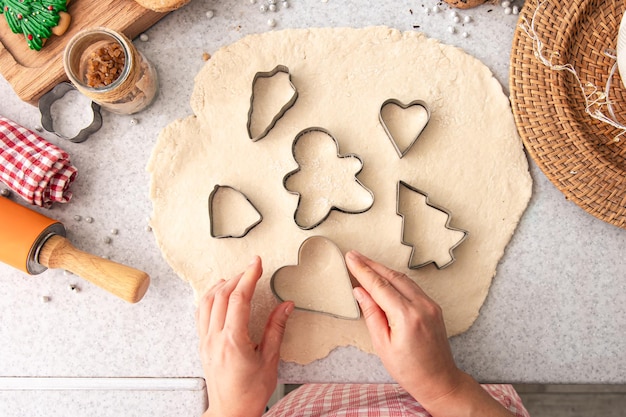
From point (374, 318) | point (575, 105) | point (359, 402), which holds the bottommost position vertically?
point (359, 402)

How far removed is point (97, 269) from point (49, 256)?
0.08 m

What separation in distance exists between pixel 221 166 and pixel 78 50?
28 cm

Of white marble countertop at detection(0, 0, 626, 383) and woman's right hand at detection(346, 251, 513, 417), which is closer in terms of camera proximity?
woman's right hand at detection(346, 251, 513, 417)

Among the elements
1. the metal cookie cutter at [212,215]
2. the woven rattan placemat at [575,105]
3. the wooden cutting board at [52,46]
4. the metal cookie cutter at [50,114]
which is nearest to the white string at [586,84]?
the woven rattan placemat at [575,105]

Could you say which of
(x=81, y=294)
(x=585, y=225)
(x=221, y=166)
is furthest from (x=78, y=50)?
(x=585, y=225)

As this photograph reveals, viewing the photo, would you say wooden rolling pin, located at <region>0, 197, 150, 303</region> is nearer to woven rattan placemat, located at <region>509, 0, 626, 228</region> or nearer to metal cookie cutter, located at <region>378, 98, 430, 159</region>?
metal cookie cutter, located at <region>378, 98, 430, 159</region>

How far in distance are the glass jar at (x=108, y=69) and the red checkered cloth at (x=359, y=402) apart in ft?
1.85

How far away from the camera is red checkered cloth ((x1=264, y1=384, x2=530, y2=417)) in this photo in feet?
2.49

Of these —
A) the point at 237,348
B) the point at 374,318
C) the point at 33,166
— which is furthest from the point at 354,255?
the point at 33,166

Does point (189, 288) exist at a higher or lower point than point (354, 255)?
lower

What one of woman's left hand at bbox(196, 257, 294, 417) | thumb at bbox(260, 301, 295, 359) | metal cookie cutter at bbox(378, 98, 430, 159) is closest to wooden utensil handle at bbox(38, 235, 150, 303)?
woman's left hand at bbox(196, 257, 294, 417)

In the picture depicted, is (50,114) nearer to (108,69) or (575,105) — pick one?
(108,69)

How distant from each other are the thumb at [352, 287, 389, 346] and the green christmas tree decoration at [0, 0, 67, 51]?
0.66m

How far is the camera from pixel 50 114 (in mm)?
845
